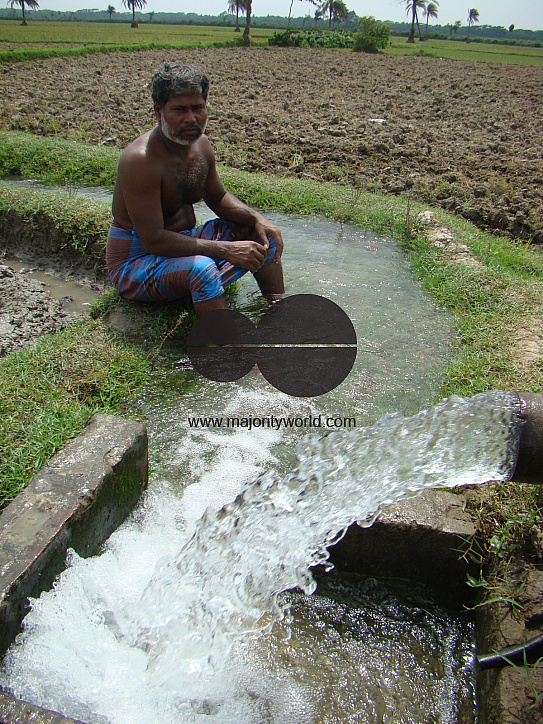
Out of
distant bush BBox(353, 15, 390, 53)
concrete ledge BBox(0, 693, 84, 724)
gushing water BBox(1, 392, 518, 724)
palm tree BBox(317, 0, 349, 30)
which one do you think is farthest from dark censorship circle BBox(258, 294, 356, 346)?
palm tree BBox(317, 0, 349, 30)

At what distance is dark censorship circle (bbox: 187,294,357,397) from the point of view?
2.83 m

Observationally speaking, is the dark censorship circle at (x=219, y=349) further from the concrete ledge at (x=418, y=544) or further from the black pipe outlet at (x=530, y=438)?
the black pipe outlet at (x=530, y=438)

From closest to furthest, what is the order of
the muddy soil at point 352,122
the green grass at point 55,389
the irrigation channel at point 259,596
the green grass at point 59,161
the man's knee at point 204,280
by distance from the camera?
the irrigation channel at point 259,596
the green grass at point 55,389
the man's knee at point 204,280
the green grass at point 59,161
the muddy soil at point 352,122

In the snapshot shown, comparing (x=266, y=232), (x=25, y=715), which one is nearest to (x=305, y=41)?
(x=266, y=232)

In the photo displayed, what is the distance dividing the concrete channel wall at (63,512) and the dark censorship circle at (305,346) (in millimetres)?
979

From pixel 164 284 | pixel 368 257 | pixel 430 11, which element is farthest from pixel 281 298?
pixel 430 11

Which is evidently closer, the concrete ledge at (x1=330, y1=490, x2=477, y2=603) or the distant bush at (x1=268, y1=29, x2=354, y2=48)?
the concrete ledge at (x1=330, y1=490, x2=477, y2=603)

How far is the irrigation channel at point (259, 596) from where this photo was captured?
1544mm

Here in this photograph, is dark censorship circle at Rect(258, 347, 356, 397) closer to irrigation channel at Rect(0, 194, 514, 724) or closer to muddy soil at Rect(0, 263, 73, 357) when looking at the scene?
irrigation channel at Rect(0, 194, 514, 724)

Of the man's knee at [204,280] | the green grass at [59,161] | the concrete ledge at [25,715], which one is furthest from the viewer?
the green grass at [59,161]

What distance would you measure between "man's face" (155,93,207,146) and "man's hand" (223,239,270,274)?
0.57 m

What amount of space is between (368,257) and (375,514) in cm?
294

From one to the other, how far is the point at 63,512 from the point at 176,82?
202 cm

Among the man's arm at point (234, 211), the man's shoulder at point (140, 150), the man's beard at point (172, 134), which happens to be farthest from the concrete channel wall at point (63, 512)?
the man's arm at point (234, 211)
